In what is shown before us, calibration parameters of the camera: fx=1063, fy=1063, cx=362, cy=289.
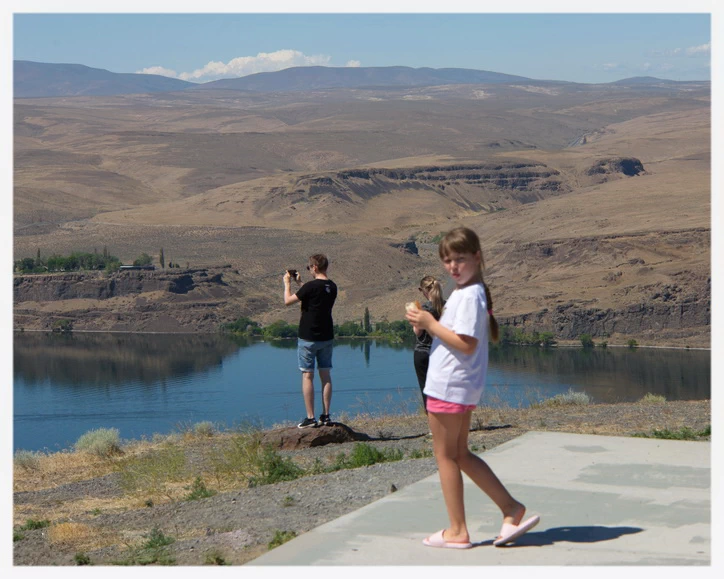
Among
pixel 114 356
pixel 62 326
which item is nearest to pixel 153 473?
pixel 114 356

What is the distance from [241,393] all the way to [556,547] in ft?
144

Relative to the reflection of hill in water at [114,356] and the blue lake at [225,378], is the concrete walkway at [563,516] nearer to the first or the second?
the blue lake at [225,378]

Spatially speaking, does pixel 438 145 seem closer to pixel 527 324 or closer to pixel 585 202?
pixel 585 202

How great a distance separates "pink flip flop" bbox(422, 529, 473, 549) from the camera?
5500mm

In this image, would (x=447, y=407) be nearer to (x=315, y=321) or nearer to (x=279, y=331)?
(x=315, y=321)

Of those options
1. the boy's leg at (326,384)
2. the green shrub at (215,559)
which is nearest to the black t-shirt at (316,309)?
the boy's leg at (326,384)

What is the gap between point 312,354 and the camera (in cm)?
1001

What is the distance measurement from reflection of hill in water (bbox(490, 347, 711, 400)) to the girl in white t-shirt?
3796 cm

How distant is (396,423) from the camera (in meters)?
13.1

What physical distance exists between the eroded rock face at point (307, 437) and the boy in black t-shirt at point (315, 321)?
23.5 inches

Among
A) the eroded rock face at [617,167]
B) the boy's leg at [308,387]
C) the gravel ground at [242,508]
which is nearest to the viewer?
the gravel ground at [242,508]

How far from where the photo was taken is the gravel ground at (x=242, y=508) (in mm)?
6379

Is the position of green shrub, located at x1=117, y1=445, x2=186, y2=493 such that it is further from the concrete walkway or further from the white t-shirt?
the white t-shirt

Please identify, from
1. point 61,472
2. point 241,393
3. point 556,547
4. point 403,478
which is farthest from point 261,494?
point 241,393
